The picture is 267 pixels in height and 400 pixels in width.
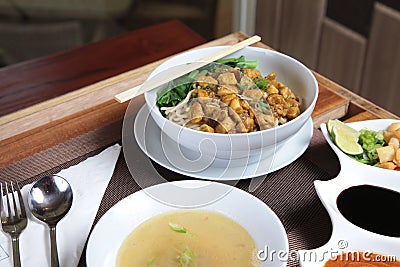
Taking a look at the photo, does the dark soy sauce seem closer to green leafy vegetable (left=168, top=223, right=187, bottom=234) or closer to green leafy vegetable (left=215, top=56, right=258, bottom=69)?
green leafy vegetable (left=168, top=223, right=187, bottom=234)

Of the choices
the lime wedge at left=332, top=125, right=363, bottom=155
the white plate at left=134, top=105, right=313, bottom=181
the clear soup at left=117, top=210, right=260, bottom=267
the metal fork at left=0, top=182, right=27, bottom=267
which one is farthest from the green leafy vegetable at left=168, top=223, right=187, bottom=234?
the lime wedge at left=332, top=125, right=363, bottom=155

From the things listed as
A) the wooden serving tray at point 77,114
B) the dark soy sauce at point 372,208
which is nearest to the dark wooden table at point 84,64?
the wooden serving tray at point 77,114

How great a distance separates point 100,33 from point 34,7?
367 mm

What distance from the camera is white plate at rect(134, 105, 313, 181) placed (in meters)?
1.12

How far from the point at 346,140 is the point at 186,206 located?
0.35 metres

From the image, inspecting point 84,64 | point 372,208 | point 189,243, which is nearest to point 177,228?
point 189,243

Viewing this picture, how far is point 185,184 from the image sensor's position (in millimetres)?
1036

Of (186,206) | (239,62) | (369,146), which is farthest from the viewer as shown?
(239,62)

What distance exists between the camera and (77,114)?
1329 mm

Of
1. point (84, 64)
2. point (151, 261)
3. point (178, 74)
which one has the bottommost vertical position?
point (84, 64)

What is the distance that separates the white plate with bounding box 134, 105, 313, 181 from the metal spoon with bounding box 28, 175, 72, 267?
187 mm

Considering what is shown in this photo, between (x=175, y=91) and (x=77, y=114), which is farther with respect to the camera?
(x=77, y=114)

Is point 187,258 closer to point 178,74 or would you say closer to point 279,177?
point 279,177

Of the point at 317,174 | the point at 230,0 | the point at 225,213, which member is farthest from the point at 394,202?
the point at 230,0
